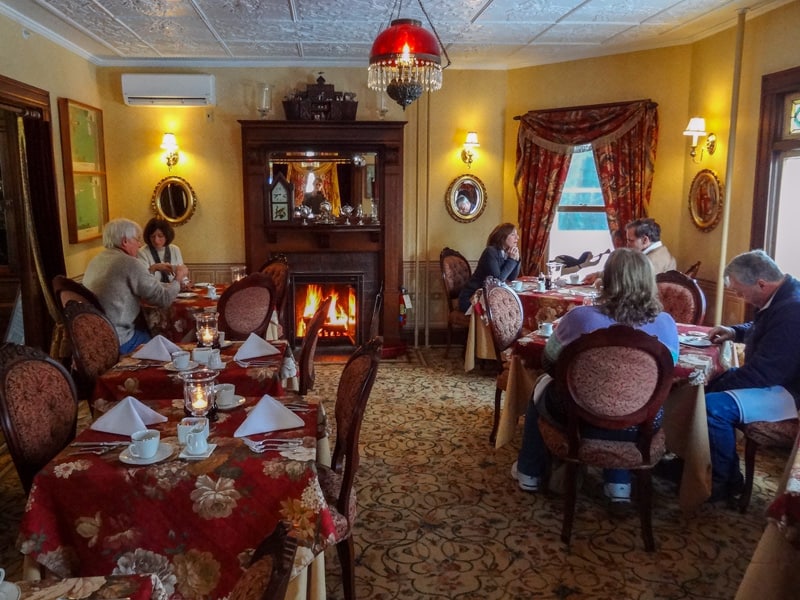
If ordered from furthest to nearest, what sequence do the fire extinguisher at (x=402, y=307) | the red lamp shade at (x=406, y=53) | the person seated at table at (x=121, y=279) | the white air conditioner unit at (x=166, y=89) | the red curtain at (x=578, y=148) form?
1. the fire extinguisher at (x=402, y=307)
2. the white air conditioner unit at (x=166, y=89)
3. the red curtain at (x=578, y=148)
4. the person seated at table at (x=121, y=279)
5. the red lamp shade at (x=406, y=53)

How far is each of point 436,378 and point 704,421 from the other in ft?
8.69

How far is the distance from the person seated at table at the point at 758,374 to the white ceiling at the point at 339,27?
86.3 inches

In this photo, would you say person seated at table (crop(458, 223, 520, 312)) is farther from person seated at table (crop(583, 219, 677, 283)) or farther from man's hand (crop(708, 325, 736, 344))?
man's hand (crop(708, 325, 736, 344))

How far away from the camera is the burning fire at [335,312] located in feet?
21.0

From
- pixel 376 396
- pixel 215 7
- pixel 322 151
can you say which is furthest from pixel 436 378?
pixel 215 7

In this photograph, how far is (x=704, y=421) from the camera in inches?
119

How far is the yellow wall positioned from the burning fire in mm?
775

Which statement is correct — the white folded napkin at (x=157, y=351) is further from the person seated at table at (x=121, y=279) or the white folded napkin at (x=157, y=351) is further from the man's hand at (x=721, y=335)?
the man's hand at (x=721, y=335)

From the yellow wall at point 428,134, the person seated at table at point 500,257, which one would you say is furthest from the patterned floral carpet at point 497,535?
the yellow wall at point 428,134

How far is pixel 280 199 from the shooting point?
623 cm

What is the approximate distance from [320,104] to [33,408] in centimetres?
439

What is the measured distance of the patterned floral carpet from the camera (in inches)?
Answer: 101

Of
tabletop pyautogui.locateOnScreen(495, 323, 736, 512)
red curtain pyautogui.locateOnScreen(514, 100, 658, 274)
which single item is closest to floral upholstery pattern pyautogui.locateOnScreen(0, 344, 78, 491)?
tabletop pyautogui.locateOnScreen(495, 323, 736, 512)

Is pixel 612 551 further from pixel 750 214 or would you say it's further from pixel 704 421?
pixel 750 214
